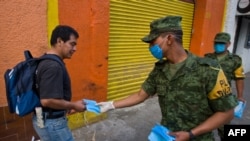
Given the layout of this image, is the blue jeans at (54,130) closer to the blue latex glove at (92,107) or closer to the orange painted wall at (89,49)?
the blue latex glove at (92,107)

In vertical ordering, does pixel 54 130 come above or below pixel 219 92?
below

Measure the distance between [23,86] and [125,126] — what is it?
2629 millimetres

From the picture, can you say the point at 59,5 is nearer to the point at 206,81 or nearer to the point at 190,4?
the point at 206,81

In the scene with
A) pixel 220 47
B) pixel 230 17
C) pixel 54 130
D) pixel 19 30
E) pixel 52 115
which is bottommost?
pixel 54 130

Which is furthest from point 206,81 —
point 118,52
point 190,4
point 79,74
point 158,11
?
point 190,4

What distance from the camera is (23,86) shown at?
2.10 meters

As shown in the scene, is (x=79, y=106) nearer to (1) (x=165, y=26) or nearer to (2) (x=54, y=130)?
(2) (x=54, y=130)

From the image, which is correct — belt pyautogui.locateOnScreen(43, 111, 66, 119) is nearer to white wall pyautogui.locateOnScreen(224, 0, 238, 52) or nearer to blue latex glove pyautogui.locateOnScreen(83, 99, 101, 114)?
blue latex glove pyautogui.locateOnScreen(83, 99, 101, 114)

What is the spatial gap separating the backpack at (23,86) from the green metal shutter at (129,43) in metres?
2.66

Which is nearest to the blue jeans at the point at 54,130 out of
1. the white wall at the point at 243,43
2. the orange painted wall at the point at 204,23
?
the orange painted wall at the point at 204,23

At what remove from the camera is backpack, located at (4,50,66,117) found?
2102 millimetres

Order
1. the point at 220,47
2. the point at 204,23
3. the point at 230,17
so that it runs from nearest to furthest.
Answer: the point at 220,47
the point at 204,23
the point at 230,17

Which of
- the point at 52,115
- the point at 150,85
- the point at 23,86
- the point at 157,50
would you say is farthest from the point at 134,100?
the point at 23,86

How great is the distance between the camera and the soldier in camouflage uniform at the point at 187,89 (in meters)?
1.72
